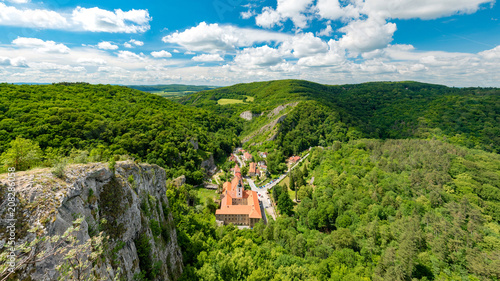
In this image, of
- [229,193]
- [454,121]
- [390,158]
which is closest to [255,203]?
[229,193]

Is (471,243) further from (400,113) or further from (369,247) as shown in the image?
(400,113)

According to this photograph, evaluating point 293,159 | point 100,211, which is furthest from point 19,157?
point 293,159

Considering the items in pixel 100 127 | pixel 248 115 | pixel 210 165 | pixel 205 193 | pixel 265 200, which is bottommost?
pixel 265 200

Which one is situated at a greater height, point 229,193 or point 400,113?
point 400,113

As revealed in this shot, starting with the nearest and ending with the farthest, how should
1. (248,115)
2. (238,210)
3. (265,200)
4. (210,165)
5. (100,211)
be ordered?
(100,211) → (238,210) → (265,200) → (210,165) → (248,115)

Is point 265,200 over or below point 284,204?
below

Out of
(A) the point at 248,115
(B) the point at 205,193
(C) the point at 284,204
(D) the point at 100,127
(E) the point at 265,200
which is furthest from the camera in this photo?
(A) the point at 248,115

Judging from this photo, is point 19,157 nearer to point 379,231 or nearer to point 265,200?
point 379,231
